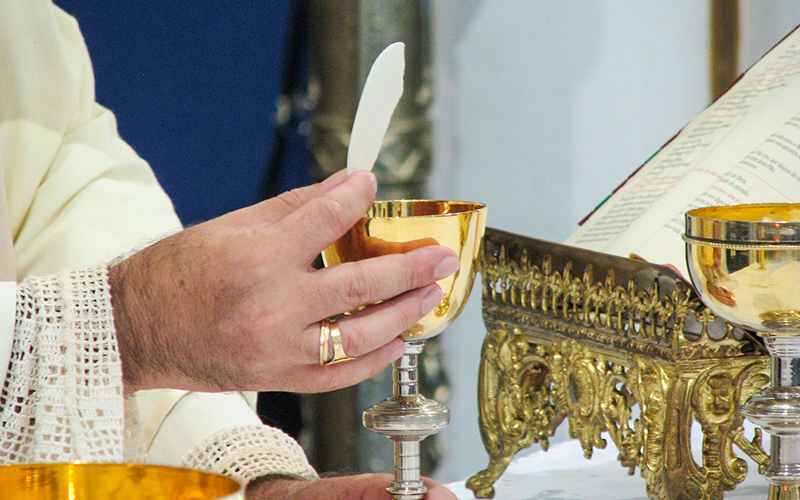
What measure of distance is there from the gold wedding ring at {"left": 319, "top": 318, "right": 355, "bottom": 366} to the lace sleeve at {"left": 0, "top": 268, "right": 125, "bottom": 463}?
0.34 feet

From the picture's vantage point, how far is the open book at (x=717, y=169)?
56 centimetres

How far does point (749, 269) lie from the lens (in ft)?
1.35

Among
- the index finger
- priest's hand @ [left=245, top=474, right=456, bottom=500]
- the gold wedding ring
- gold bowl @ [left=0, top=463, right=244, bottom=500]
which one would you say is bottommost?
priest's hand @ [left=245, top=474, right=456, bottom=500]

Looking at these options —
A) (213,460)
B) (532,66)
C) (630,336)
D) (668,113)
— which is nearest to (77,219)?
(213,460)

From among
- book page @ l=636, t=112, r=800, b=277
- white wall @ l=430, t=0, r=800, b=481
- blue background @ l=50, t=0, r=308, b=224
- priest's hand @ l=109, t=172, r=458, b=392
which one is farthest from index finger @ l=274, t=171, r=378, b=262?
blue background @ l=50, t=0, r=308, b=224

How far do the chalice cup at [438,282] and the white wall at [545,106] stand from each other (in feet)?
3.21

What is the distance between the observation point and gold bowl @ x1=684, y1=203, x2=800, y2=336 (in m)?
0.41

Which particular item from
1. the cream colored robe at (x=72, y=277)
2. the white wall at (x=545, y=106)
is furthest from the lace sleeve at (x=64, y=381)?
the white wall at (x=545, y=106)

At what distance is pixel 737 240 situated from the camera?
411 mm

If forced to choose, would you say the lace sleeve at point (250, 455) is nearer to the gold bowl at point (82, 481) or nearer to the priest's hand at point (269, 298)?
A: the priest's hand at point (269, 298)

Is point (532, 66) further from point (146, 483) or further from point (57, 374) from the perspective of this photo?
point (146, 483)

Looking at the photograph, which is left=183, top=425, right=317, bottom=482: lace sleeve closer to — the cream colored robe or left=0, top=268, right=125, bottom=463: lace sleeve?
the cream colored robe

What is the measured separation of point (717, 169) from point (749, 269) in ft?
0.67

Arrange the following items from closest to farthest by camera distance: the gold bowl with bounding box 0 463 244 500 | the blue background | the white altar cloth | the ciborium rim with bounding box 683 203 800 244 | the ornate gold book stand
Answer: the gold bowl with bounding box 0 463 244 500 → the ciborium rim with bounding box 683 203 800 244 → the ornate gold book stand → the white altar cloth → the blue background
